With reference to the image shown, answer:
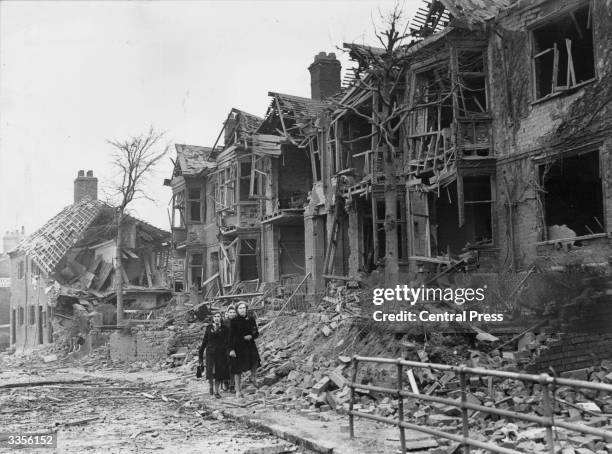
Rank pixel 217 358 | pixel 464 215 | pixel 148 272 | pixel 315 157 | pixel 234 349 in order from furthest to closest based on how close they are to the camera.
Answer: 1. pixel 148 272
2. pixel 315 157
3. pixel 464 215
4. pixel 217 358
5. pixel 234 349

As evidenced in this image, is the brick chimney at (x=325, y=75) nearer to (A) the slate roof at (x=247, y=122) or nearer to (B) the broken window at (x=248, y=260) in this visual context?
(A) the slate roof at (x=247, y=122)

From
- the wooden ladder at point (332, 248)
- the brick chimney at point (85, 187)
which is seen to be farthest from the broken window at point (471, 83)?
the brick chimney at point (85, 187)

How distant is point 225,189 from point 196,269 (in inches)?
244

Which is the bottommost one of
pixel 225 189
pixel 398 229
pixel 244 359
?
pixel 244 359

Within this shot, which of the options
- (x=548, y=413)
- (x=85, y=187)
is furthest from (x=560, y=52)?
(x=85, y=187)

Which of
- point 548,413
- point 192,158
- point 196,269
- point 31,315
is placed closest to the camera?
point 548,413

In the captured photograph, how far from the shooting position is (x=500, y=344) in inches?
496

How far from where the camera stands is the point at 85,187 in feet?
144

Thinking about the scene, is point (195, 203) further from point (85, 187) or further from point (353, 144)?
point (353, 144)

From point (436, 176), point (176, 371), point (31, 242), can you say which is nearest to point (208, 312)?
point (176, 371)

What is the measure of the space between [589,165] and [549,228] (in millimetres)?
1976

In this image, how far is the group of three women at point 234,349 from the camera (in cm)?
1430

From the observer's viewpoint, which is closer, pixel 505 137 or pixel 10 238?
pixel 505 137

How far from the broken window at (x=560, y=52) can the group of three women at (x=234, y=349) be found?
9.31 m
